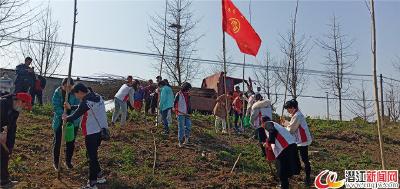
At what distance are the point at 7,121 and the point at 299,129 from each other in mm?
5502

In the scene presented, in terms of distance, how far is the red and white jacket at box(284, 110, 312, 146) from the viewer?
865 cm

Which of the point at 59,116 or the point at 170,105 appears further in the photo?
the point at 170,105

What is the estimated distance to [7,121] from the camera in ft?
24.7

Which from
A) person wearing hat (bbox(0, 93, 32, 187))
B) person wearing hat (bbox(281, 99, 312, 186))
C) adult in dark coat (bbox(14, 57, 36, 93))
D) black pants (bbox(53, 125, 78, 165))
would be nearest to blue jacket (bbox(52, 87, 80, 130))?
Result: black pants (bbox(53, 125, 78, 165))

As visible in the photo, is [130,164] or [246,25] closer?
[130,164]

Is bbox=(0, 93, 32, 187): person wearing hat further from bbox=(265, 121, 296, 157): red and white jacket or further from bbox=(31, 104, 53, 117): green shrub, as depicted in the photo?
bbox=(31, 104, 53, 117): green shrub

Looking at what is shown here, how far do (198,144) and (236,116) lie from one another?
9.76 feet

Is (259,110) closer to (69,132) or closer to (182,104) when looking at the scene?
(182,104)

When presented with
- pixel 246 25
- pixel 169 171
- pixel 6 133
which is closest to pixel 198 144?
pixel 169 171

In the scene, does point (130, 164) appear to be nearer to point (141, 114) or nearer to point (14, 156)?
point (14, 156)

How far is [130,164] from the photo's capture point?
9.66 m

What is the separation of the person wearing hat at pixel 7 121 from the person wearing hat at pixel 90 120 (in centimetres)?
80

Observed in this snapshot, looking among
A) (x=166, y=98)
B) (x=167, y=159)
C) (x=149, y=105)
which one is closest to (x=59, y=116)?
(x=167, y=159)

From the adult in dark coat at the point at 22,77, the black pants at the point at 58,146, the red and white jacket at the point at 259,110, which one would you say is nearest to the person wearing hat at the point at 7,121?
the black pants at the point at 58,146
